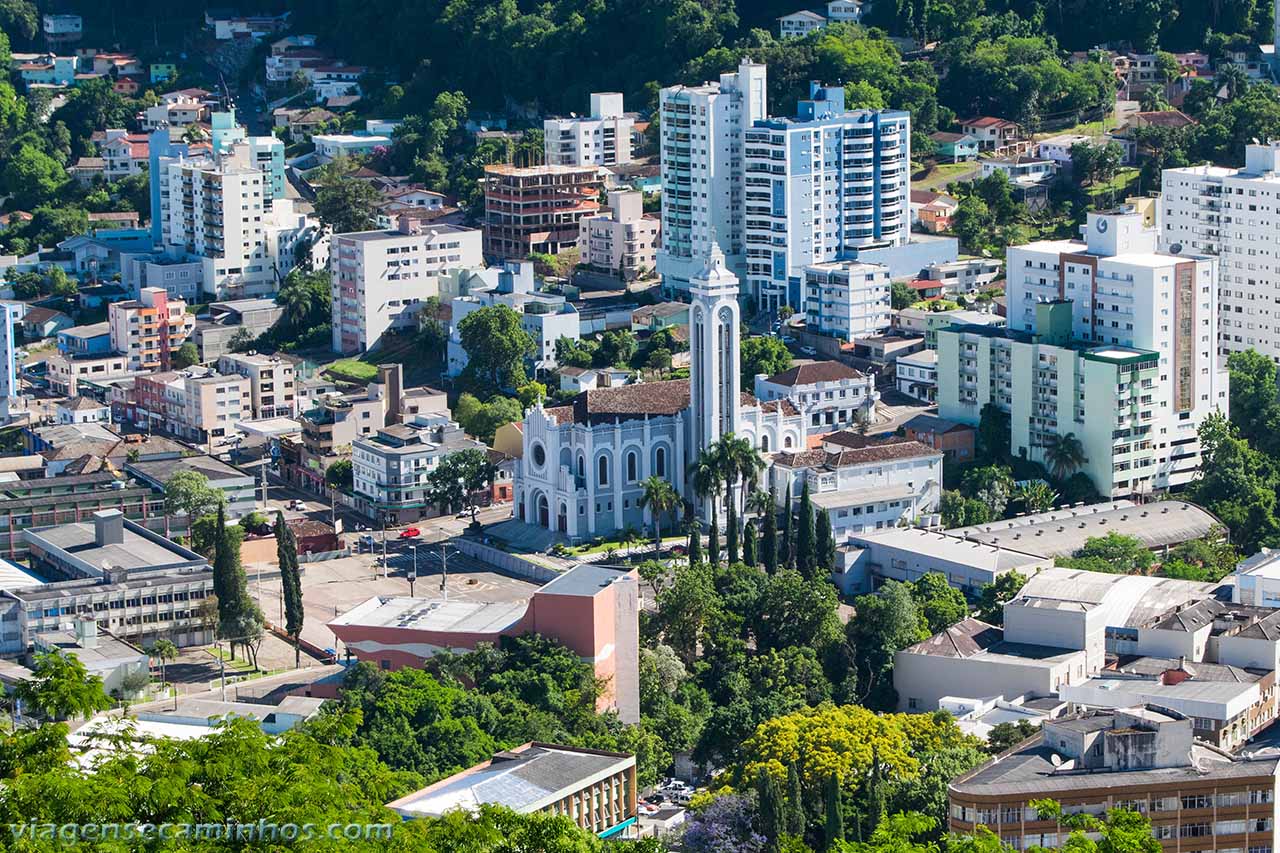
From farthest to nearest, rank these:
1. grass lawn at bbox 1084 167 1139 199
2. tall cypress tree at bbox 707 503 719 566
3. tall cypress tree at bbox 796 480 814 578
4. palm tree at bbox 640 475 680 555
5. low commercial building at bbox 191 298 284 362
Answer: grass lawn at bbox 1084 167 1139 199, low commercial building at bbox 191 298 284 362, palm tree at bbox 640 475 680 555, tall cypress tree at bbox 707 503 719 566, tall cypress tree at bbox 796 480 814 578

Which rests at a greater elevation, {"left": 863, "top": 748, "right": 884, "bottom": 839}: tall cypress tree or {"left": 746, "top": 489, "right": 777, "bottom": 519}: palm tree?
{"left": 746, "top": 489, "right": 777, "bottom": 519}: palm tree

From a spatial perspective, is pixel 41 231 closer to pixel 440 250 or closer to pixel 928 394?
pixel 440 250

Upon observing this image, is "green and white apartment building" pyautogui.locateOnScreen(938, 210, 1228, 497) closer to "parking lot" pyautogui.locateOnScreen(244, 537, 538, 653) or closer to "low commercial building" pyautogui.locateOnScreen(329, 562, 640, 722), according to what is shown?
"parking lot" pyautogui.locateOnScreen(244, 537, 538, 653)

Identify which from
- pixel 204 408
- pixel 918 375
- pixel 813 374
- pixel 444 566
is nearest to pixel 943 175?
pixel 918 375

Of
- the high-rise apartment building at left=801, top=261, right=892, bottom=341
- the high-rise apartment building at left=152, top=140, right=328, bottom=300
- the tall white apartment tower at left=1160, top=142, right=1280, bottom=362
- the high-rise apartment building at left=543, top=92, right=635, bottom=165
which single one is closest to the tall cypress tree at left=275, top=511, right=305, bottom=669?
the high-rise apartment building at left=801, top=261, right=892, bottom=341

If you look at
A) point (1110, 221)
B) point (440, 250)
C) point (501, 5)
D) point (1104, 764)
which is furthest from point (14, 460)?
point (501, 5)
